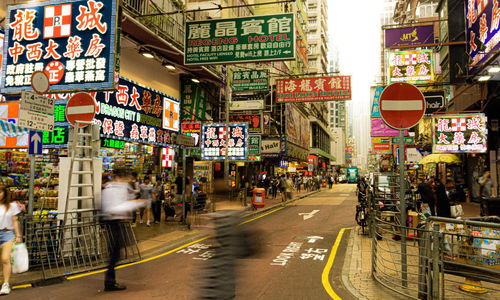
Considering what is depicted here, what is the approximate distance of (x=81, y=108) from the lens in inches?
309

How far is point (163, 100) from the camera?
17359 millimetres

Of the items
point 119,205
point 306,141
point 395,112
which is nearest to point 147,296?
point 119,205

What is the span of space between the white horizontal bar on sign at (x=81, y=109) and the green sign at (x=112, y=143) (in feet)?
18.6

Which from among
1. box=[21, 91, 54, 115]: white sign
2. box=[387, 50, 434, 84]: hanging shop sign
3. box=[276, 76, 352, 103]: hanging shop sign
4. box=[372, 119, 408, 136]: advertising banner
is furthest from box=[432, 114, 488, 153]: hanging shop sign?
box=[21, 91, 54, 115]: white sign

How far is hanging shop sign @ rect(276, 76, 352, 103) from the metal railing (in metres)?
10.5

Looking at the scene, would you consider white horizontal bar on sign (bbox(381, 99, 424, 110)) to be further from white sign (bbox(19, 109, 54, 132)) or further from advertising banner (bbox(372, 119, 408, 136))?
advertising banner (bbox(372, 119, 408, 136))

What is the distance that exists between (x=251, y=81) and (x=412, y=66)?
7.52 m

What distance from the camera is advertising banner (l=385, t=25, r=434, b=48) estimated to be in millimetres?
17312

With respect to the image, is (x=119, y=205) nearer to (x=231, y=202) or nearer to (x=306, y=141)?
(x=231, y=202)

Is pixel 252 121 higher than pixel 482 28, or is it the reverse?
pixel 482 28

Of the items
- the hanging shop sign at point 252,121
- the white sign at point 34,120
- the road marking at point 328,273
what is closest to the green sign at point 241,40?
the white sign at point 34,120

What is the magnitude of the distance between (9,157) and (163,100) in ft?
23.2

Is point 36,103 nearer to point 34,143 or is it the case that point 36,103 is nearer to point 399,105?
point 34,143

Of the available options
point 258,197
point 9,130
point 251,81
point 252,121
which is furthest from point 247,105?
point 9,130
